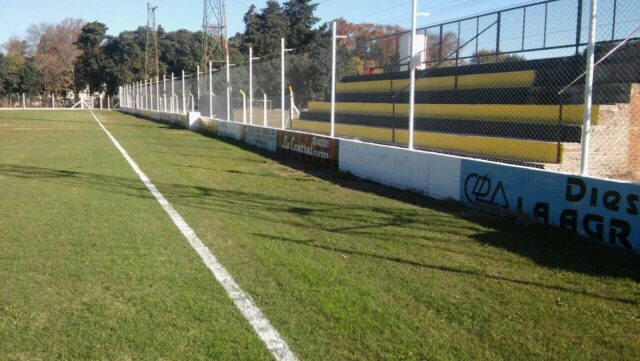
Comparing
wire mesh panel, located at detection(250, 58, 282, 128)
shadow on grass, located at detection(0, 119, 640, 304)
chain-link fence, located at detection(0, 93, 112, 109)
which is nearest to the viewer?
shadow on grass, located at detection(0, 119, 640, 304)

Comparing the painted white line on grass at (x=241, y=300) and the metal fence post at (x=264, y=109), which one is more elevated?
the metal fence post at (x=264, y=109)

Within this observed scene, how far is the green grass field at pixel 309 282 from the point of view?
3607 mm

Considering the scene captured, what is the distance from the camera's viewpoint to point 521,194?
743 centimetres

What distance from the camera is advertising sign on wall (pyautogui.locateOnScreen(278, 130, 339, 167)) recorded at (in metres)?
13.5

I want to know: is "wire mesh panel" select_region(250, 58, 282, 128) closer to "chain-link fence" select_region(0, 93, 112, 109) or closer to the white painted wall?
the white painted wall

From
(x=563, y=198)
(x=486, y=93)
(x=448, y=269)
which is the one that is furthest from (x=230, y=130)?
(x=448, y=269)

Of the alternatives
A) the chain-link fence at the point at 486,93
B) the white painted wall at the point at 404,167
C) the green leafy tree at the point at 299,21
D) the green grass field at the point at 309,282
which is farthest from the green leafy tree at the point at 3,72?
the green grass field at the point at 309,282

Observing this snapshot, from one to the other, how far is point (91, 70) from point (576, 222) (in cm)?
10307

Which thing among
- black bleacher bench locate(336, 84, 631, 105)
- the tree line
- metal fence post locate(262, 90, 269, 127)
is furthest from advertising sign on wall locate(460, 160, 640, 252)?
the tree line

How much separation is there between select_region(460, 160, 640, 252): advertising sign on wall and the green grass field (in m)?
0.23

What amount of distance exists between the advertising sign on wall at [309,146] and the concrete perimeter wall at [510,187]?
0.05m

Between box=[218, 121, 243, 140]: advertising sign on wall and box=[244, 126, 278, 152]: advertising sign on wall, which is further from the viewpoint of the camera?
box=[218, 121, 243, 140]: advertising sign on wall

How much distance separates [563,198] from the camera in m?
6.77

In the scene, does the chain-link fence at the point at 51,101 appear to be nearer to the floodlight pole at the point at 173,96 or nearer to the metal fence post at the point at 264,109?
the floodlight pole at the point at 173,96
